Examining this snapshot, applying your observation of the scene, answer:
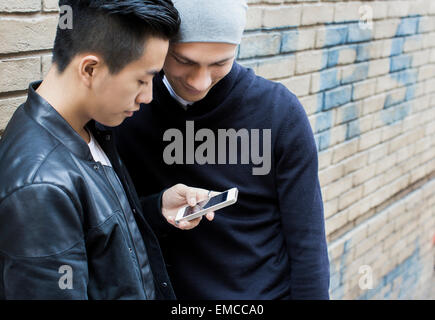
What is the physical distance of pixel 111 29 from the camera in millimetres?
1362

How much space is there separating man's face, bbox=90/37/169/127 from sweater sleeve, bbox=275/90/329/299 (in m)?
0.54

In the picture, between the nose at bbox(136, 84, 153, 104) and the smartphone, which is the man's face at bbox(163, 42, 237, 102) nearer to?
the nose at bbox(136, 84, 153, 104)

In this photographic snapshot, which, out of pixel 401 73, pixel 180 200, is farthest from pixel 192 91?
pixel 401 73

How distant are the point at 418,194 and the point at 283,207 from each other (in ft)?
11.1

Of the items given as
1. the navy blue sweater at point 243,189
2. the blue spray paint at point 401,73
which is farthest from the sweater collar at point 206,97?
the blue spray paint at point 401,73

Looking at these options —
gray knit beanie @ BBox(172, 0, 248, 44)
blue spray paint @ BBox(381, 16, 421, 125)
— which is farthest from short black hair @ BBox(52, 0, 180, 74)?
blue spray paint @ BBox(381, 16, 421, 125)

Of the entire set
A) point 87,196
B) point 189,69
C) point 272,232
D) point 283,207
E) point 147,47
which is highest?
→ point 147,47

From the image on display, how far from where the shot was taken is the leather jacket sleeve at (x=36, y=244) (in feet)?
3.88

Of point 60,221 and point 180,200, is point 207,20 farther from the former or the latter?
point 60,221

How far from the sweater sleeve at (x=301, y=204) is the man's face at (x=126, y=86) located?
21.2 inches

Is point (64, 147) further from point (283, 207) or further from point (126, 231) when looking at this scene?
point (283, 207)

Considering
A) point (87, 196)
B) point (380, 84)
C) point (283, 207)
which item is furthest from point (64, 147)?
point (380, 84)

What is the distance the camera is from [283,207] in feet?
6.06

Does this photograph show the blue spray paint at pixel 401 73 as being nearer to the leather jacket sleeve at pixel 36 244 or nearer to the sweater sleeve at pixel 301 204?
the sweater sleeve at pixel 301 204
